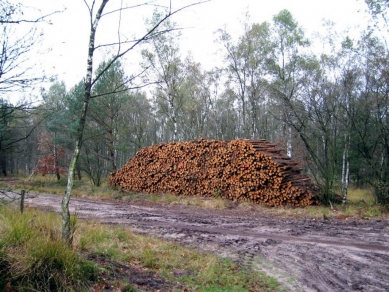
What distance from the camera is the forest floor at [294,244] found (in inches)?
216

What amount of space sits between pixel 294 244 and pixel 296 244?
1.8 inches

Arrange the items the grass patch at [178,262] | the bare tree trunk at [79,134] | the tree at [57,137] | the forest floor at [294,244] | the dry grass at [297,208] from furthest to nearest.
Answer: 1. the tree at [57,137]
2. the dry grass at [297,208]
3. the forest floor at [294,244]
4. the grass patch at [178,262]
5. the bare tree trunk at [79,134]

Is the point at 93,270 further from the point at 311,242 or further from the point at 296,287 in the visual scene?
the point at 311,242

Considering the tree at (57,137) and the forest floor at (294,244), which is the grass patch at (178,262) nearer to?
the forest floor at (294,244)

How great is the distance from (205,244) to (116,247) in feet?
7.40

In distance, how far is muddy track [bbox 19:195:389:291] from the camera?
218 inches

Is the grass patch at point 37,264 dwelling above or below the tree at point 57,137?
below

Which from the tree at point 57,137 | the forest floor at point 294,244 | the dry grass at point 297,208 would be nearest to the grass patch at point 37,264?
the forest floor at point 294,244

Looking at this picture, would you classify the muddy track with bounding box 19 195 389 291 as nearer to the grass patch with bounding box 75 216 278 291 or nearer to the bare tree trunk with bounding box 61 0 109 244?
the grass patch with bounding box 75 216 278 291

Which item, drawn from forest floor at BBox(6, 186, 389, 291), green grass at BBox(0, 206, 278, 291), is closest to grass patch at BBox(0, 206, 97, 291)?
green grass at BBox(0, 206, 278, 291)

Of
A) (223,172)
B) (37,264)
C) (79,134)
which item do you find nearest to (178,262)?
(37,264)

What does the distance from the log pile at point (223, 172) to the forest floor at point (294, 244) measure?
7.02 feet

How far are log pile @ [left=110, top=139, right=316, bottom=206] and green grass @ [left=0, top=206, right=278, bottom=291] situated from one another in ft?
27.0

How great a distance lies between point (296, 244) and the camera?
7.62m
